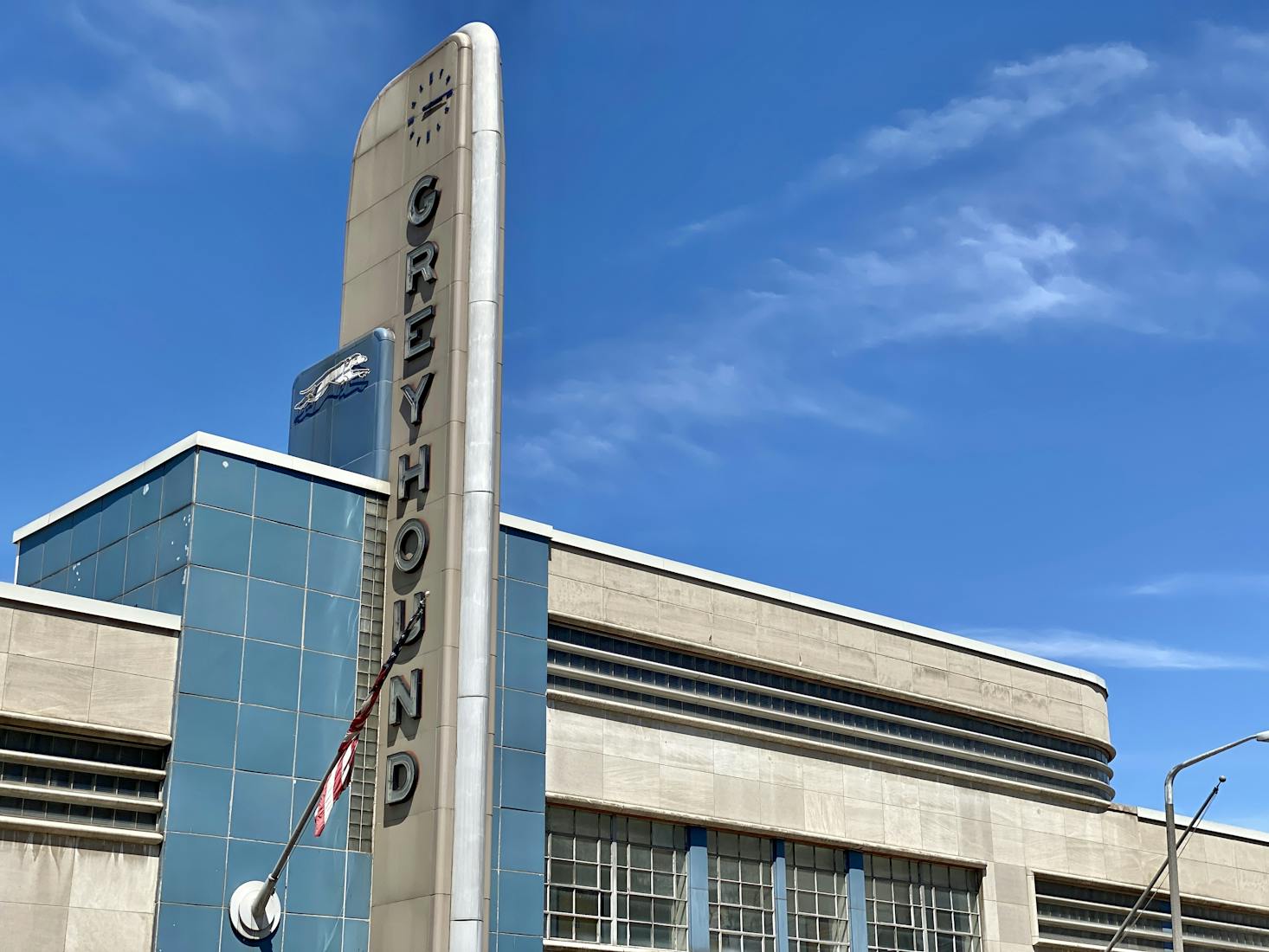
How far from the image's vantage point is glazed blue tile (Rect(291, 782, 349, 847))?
1150 inches

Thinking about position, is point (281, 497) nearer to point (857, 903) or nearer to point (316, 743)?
point (316, 743)

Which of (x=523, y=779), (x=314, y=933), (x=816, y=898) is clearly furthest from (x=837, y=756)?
(x=314, y=933)

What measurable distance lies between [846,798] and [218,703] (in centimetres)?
1593

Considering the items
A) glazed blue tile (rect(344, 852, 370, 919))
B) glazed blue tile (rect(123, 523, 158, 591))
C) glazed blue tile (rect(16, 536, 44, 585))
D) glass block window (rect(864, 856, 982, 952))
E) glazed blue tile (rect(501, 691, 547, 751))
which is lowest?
glazed blue tile (rect(344, 852, 370, 919))

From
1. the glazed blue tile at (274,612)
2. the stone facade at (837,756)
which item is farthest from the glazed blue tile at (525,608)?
the glazed blue tile at (274,612)

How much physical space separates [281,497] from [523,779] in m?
7.14

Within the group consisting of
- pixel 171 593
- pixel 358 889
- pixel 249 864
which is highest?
pixel 171 593

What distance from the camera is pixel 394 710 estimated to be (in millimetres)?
30500

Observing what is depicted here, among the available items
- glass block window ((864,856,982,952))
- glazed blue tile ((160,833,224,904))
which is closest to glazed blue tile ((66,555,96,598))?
glazed blue tile ((160,833,224,904))

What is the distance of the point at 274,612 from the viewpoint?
30.0 metres

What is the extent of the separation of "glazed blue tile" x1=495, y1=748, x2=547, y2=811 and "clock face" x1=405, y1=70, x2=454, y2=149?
41.4 ft

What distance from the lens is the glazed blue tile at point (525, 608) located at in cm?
3319

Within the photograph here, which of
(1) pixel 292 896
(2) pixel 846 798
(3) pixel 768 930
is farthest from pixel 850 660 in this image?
(1) pixel 292 896

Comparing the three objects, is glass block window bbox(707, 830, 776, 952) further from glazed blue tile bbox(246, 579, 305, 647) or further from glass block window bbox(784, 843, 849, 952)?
glazed blue tile bbox(246, 579, 305, 647)
